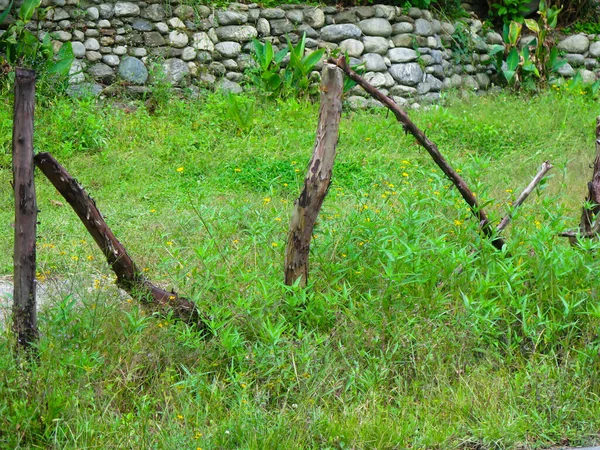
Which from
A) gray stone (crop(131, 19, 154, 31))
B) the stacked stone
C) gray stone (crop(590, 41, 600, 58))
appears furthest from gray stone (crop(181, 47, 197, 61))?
gray stone (crop(590, 41, 600, 58))

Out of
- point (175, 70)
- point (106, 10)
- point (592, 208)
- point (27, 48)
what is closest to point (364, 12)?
point (175, 70)

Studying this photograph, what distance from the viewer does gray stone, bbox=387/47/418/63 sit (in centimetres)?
1120

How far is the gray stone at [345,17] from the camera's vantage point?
1105 centimetres

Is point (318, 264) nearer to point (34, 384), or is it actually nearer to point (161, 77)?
point (34, 384)

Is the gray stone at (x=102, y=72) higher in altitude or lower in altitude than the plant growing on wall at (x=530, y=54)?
lower

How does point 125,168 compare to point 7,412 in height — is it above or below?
below

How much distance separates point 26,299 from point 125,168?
4.74 metres

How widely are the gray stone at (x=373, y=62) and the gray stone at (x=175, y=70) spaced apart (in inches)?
95.2

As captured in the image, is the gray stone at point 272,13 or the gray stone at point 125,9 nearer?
the gray stone at point 125,9

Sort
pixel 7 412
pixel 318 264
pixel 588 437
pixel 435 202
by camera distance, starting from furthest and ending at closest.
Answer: pixel 435 202, pixel 318 264, pixel 588 437, pixel 7 412

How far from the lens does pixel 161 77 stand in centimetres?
1001

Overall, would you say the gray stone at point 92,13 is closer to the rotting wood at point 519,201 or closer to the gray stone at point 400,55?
the gray stone at point 400,55

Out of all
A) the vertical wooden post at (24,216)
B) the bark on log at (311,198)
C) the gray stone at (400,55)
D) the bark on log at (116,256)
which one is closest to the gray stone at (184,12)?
the gray stone at (400,55)

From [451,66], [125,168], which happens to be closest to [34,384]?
[125,168]
